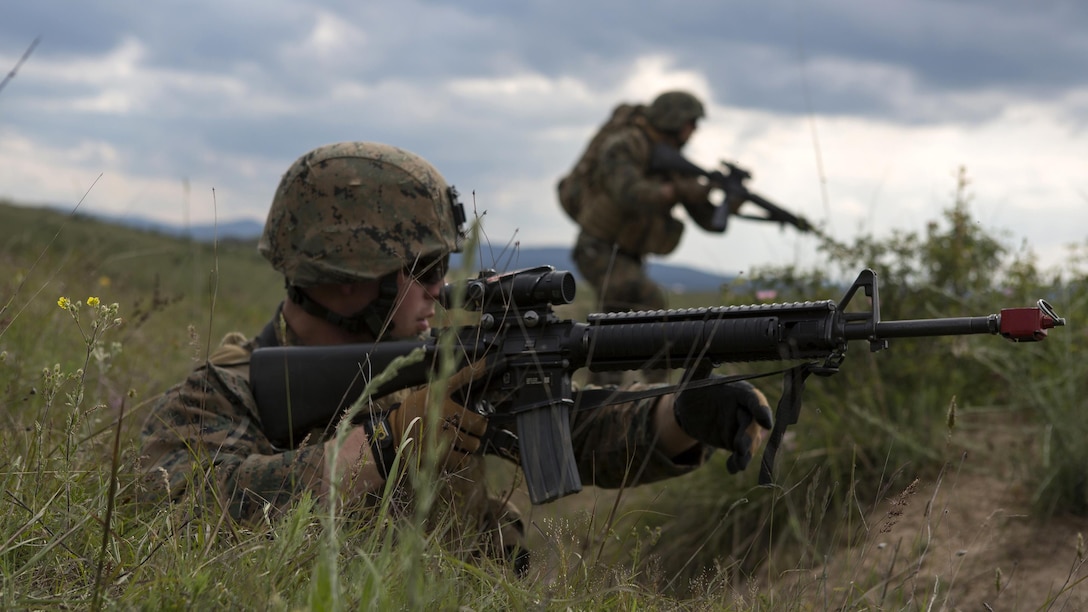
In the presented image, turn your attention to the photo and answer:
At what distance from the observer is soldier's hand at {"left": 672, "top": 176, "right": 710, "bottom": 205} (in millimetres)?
9203

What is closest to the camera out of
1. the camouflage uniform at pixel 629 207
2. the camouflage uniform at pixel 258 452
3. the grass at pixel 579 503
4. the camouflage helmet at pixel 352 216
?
the grass at pixel 579 503

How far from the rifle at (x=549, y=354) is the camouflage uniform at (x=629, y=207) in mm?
5894

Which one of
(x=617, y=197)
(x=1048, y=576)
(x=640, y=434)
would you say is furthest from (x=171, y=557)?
(x=617, y=197)

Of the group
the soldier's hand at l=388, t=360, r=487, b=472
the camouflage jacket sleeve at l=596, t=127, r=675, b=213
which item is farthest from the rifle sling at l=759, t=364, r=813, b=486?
the camouflage jacket sleeve at l=596, t=127, r=675, b=213

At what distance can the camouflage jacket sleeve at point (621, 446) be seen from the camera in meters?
3.21

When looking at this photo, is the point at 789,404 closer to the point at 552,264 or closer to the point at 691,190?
the point at 552,264

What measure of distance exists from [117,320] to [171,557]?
504mm

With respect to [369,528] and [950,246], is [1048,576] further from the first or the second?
[369,528]

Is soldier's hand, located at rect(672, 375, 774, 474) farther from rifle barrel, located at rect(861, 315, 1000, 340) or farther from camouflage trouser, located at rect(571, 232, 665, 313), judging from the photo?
camouflage trouser, located at rect(571, 232, 665, 313)

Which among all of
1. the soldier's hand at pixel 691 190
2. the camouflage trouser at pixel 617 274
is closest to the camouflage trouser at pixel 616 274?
the camouflage trouser at pixel 617 274

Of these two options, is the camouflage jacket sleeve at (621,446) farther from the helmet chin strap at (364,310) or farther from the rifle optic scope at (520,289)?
the helmet chin strap at (364,310)

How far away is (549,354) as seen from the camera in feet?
9.30

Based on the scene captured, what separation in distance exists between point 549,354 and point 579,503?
2.63 m

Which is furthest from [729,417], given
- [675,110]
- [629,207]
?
[675,110]
